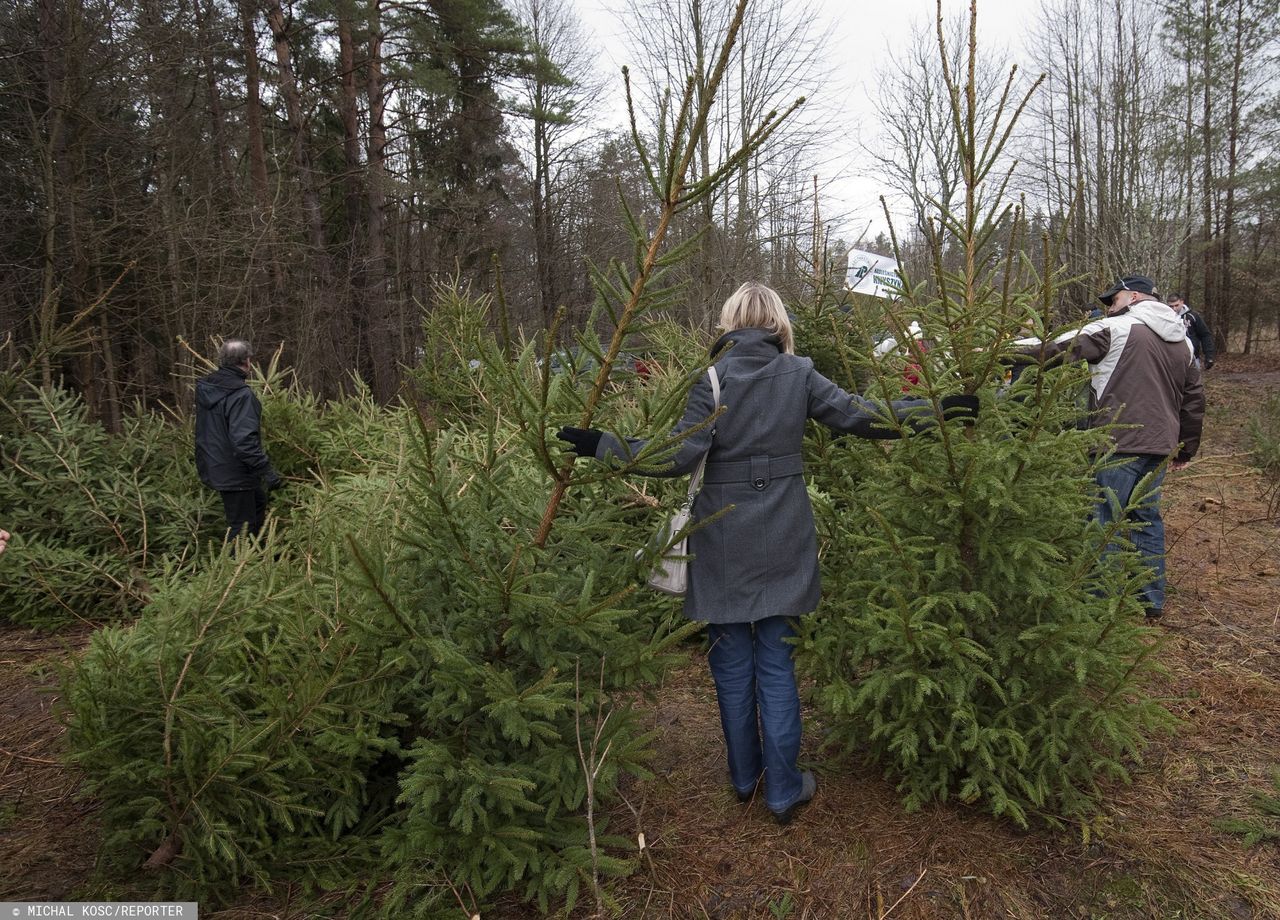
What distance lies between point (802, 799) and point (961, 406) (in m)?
1.63

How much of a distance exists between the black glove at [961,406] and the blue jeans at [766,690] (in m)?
0.95

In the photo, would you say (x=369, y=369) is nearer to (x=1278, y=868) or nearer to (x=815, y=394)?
(x=815, y=394)

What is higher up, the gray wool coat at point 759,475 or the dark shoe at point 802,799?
the gray wool coat at point 759,475

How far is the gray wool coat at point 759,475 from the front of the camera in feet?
8.93

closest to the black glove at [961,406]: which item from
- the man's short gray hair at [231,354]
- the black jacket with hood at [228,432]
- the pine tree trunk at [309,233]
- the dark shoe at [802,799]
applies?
the dark shoe at [802,799]

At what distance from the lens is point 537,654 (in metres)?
2.40

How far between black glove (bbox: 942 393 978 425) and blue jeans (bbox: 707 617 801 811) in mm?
949

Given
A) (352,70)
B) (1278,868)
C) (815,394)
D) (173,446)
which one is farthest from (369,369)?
(1278,868)

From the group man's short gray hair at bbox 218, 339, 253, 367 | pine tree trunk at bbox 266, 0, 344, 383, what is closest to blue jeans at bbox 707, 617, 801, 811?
man's short gray hair at bbox 218, 339, 253, 367

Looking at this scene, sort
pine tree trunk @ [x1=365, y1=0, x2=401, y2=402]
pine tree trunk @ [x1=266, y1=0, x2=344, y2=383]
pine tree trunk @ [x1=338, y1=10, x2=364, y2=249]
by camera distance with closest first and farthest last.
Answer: pine tree trunk @ [x1=266, y1=0, x2=344, y2=383]
pine tree trunk @ [x1=338, y1=10, x2=364, y2=249]
pine tree trunk @ [x1=365, y1=0, x2=401, y2=402]

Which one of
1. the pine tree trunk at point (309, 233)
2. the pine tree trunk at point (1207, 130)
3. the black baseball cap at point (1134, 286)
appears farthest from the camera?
the pine tree trunk at point (1207, 130)

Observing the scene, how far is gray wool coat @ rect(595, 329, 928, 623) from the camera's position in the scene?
107 inches

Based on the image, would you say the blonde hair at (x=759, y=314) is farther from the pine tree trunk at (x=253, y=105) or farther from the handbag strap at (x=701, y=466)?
the pine tree trunk at (x=253, y=105)

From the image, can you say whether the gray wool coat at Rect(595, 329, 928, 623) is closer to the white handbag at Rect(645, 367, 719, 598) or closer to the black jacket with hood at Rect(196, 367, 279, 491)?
the white handbag at Rect(645, 367, 719, 598)
